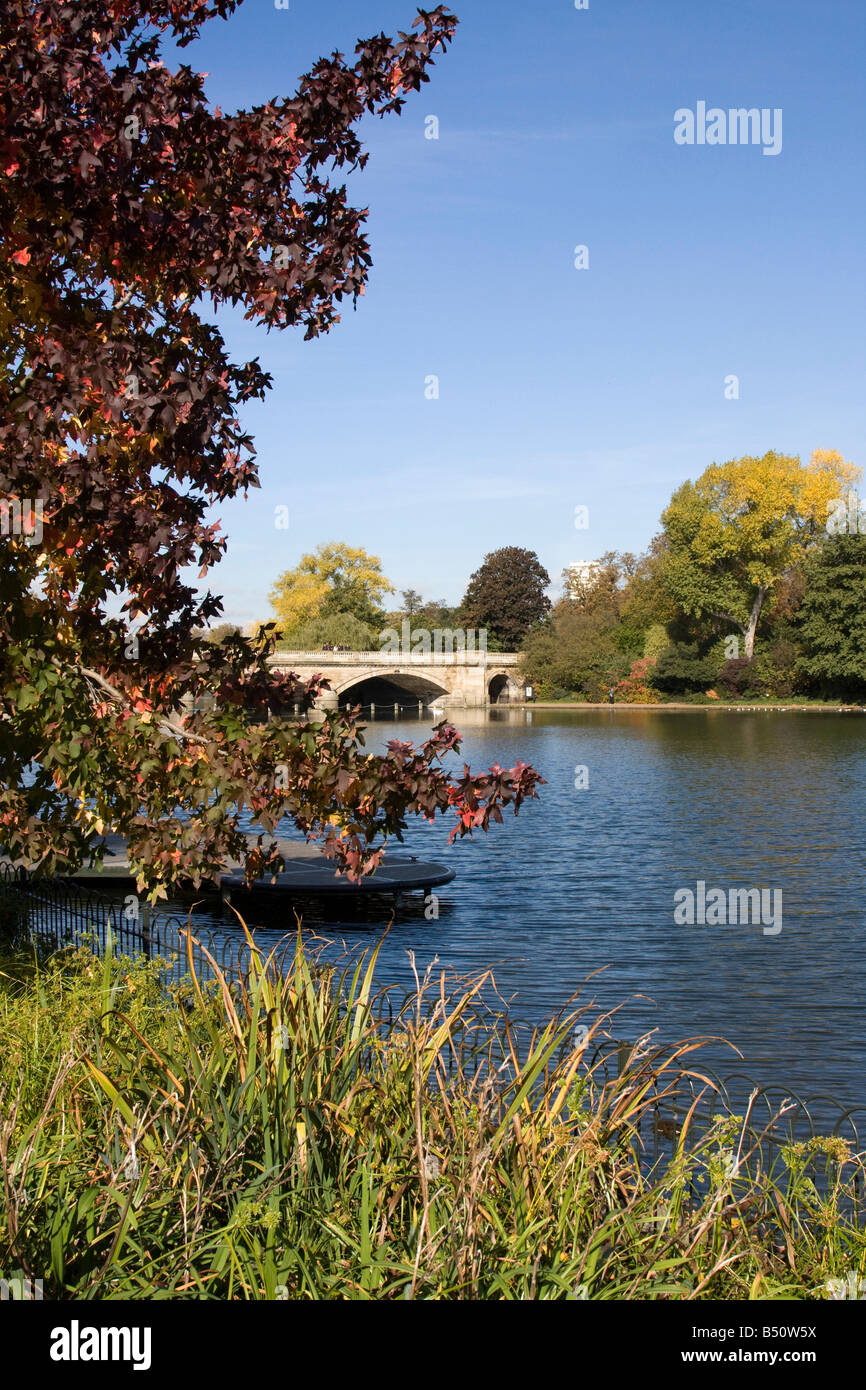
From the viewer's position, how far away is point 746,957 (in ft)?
56.9

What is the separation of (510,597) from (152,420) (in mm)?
105246

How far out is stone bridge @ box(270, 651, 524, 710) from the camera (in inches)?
3381

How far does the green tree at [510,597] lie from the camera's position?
110m

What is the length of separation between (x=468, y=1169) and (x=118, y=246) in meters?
4.83

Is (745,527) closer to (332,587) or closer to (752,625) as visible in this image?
(752,625)

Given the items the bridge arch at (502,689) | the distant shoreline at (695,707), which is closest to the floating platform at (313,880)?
the distant shoreline at (695,707)

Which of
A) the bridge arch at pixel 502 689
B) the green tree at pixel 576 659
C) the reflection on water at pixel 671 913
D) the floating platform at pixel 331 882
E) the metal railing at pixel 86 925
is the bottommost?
the reflection on water at pixel 671 913

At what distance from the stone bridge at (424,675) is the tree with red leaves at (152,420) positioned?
7441 cm

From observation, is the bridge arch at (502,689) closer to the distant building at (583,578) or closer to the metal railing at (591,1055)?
the distant building at (583,578)

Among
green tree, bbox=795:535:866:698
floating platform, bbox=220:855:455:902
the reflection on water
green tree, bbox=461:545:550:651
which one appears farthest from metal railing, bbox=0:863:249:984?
green tree, bbox=461:545:550:651

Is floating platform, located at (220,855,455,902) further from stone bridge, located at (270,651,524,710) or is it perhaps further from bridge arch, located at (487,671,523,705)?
bridge arch, located at (487,671,523,705)

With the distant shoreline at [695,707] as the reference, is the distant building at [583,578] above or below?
above

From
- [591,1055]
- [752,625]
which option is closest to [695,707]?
[752,625]

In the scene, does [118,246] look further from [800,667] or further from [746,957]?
[800,667]
